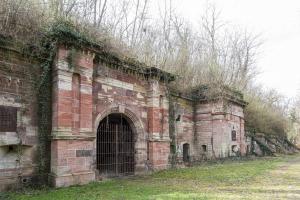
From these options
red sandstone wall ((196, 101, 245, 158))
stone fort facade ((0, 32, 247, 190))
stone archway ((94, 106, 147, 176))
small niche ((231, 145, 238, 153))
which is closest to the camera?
stone fort facade ((0, 32, 247, 190))

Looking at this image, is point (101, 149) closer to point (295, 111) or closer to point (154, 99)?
point (154, 99)

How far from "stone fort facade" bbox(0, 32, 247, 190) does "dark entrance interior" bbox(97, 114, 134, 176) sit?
0.04 meters

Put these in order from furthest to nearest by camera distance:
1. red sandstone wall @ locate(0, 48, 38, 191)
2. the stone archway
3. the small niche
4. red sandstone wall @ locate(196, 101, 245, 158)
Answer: the small niche < red sandstone wall @ locate(196, 101, 245, 158) < the stone archway < red sandstone wall @ locate(0, 48, 38, 191)

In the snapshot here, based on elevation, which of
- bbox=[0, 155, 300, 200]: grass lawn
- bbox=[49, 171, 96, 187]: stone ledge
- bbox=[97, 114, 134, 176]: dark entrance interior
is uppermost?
bbox=[97, 114, 134, 176]: dark entrance interior

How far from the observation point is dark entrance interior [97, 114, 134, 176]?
1191 cm

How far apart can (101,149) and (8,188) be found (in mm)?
3988

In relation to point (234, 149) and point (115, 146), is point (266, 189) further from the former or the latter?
point (234, 149)

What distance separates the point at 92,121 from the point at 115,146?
1.96m

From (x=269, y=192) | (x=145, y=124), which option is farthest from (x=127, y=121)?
(x=269, y=192)

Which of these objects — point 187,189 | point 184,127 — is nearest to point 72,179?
point 187,189

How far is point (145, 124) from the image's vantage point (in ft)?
43.3

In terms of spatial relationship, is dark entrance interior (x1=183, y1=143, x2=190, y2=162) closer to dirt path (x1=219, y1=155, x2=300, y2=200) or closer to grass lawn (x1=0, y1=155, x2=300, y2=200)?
grass lawn (x1=0, y1=155, x2=300, y2=200)

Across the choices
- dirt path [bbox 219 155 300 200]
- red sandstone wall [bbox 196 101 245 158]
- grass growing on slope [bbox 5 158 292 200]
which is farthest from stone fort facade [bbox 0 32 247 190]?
dirt path [bbox 219 155 300 200]

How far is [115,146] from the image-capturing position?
12258 millimetres
